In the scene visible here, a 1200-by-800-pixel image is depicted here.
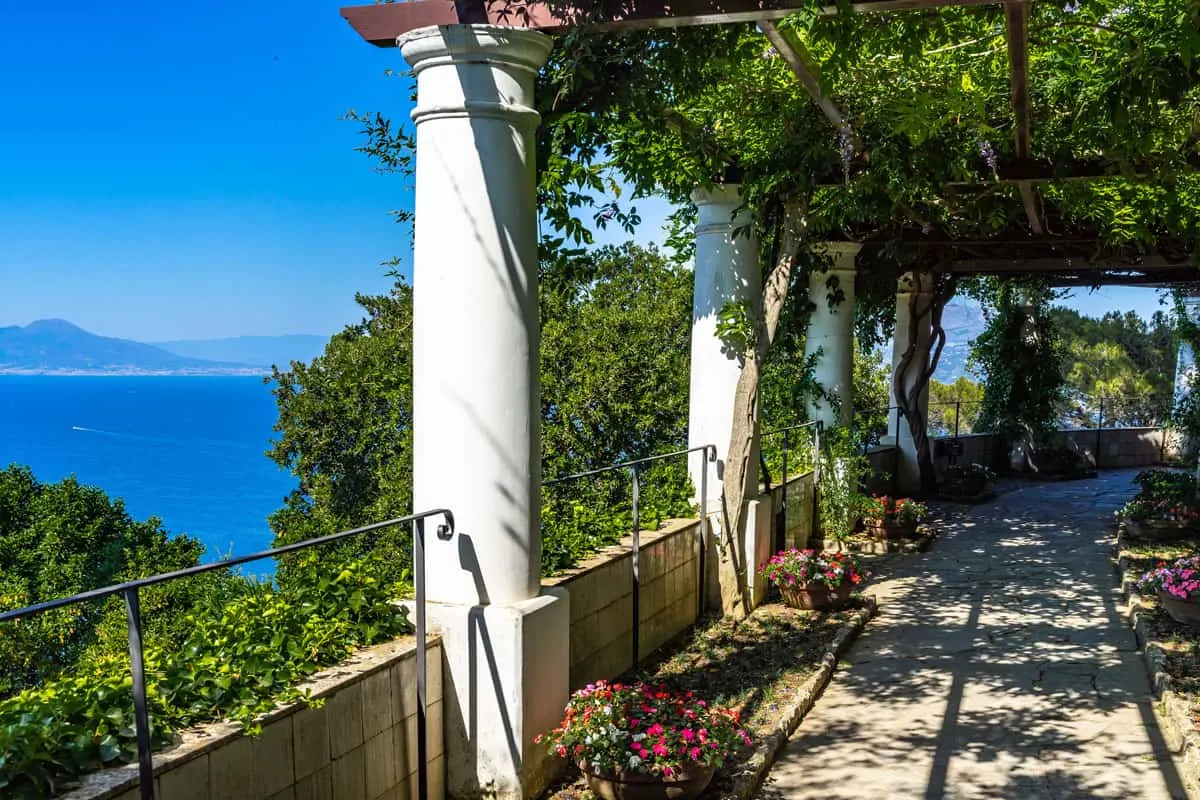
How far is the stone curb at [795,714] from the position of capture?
443 centimetres

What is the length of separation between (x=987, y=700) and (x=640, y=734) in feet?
8.69

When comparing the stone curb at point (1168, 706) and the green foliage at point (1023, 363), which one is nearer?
the stone curb at point (1168, 706)

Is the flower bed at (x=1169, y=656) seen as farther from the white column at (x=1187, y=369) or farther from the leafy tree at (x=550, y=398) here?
the white column at (x=1187, y=369)

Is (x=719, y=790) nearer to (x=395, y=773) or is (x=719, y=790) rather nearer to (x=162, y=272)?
(x=395, y=773)

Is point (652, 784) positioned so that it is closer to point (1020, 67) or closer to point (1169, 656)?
point (1020, 67)

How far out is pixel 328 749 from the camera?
3369 millimetres

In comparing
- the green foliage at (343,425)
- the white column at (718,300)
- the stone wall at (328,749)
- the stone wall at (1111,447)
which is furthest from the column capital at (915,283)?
the stone wall at (328,749)

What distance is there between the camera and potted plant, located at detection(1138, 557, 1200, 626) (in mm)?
6754

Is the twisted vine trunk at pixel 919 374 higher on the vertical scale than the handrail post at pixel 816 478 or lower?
higher

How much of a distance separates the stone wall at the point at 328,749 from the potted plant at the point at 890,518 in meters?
7.33

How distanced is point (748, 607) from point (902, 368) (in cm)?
812

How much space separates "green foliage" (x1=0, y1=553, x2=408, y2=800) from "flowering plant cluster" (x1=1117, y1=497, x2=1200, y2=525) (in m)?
8.97

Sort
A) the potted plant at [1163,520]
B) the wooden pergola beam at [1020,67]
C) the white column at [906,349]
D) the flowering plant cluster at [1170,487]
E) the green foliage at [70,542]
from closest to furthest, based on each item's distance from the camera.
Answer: the wooden pergola beam at [1020,67] → the potted plant at [1163,520] → the flowering plant cluster at [1170,487] → the white column at [906,349] → the green foliage at [70,542]

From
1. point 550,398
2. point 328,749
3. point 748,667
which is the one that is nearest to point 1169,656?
point 748,667
